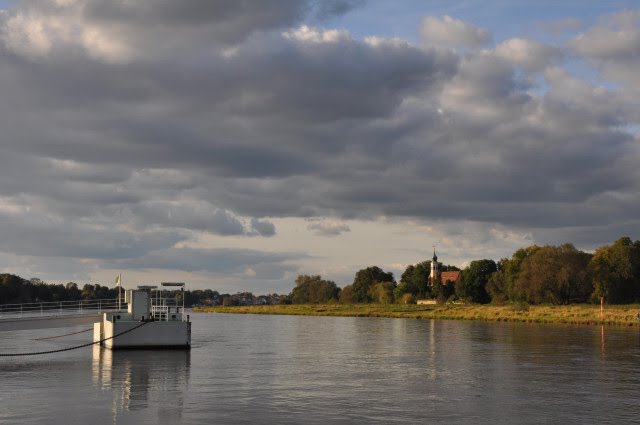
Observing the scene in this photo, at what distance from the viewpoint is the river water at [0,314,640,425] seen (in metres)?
29.0

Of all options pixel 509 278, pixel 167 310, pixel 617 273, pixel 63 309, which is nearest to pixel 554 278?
pixel 617 273

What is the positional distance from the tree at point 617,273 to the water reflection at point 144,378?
10441 centimetres

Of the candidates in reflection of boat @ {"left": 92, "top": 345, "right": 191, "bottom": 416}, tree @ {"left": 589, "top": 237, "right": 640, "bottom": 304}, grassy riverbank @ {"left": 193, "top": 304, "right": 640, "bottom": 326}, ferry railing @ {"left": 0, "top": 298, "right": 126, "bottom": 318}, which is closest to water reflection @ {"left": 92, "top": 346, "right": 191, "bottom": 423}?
A: reflection of boat @ {"left": 92, "top": 345, "right": 191, "bottom": 416}

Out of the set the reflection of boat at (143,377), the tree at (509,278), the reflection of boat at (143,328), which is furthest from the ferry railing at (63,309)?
the tree at (509,278)

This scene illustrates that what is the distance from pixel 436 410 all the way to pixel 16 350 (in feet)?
151

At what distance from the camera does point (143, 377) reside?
41812 millimetres

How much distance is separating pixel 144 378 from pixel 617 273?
123990mm

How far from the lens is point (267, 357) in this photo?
54.8 m

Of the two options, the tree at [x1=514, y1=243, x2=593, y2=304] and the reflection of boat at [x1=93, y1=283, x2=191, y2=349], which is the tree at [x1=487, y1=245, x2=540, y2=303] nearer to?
the tree at [x1=514, y1=243, x2=593, y2=304]

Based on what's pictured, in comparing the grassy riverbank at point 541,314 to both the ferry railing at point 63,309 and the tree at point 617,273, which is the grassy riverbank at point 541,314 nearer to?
the tree at point 617,273

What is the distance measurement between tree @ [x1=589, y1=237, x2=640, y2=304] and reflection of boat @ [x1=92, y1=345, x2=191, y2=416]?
10441 cm

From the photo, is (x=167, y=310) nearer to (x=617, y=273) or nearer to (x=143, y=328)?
(x=143, y=328)

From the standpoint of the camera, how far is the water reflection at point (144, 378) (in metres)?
31.4

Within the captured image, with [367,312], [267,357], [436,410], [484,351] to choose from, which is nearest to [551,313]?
[367,312]
